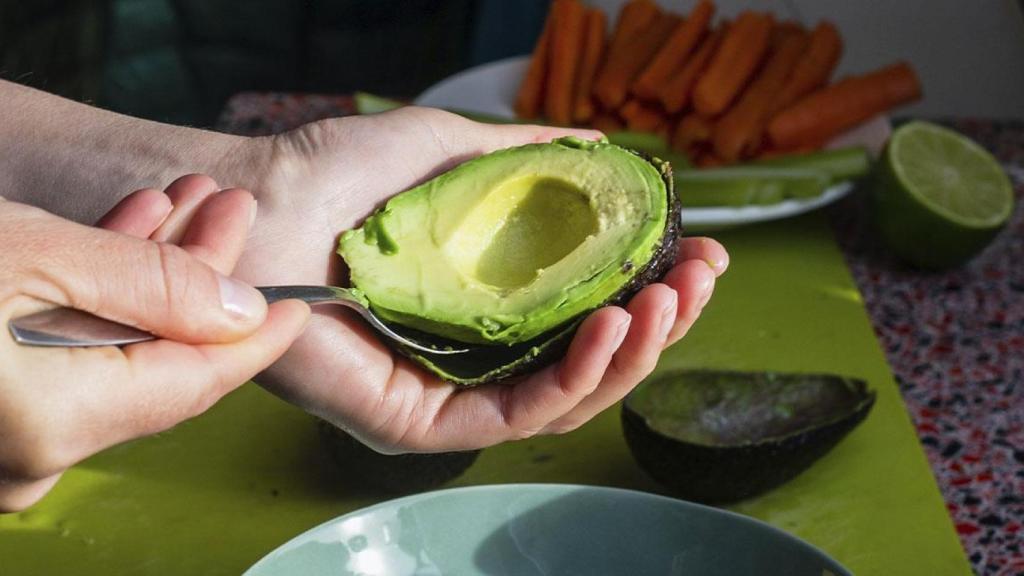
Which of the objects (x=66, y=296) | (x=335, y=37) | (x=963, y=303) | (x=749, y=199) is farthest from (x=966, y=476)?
(x=335, y=37)

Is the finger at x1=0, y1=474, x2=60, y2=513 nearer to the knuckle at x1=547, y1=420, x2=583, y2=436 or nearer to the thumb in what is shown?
the thumb

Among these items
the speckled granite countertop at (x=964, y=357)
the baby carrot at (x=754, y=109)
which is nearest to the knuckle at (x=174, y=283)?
the speckled granite countertop at (x=964, y=357)

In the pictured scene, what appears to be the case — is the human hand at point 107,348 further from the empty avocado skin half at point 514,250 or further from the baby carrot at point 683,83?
the baby carrot at point 683,83

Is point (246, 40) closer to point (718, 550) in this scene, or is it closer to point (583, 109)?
point (583, 109)

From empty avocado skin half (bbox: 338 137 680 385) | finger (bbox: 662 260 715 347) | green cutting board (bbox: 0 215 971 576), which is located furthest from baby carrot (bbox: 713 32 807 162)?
finger (bbox: 662 260 715 347)

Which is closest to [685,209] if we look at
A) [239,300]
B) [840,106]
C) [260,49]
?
[840,106]
